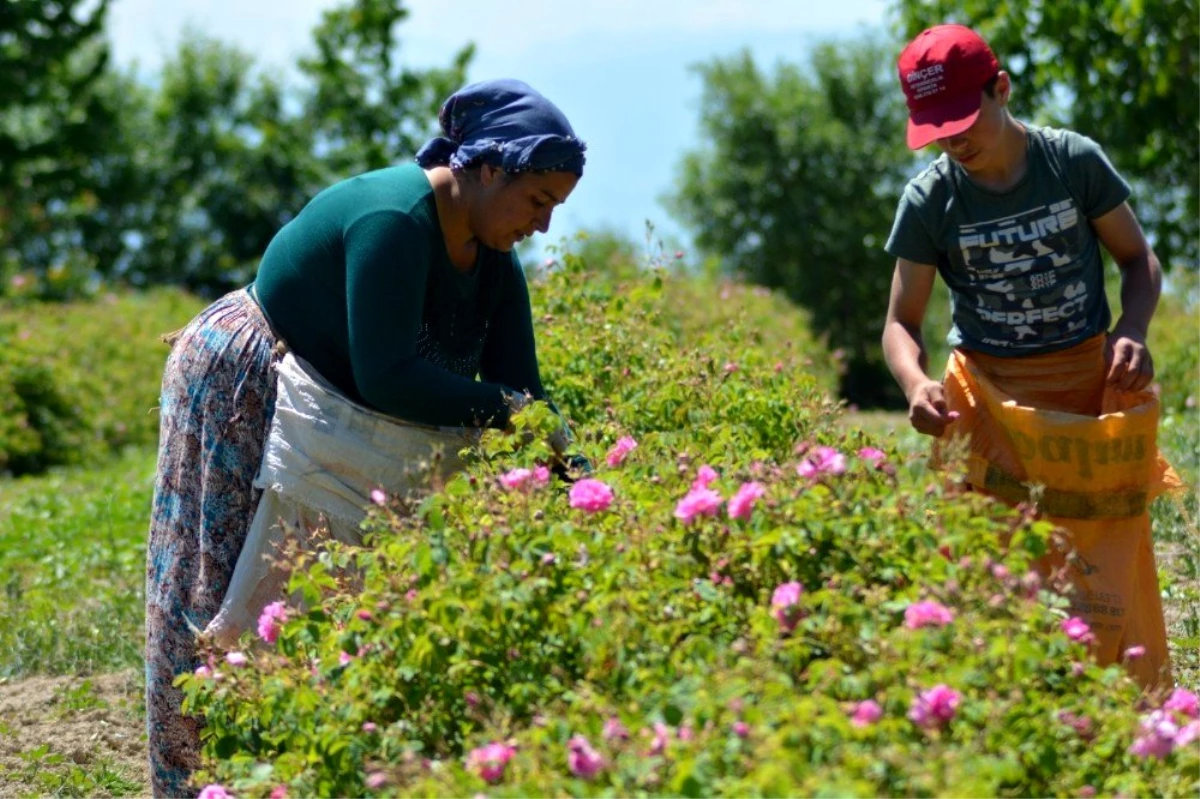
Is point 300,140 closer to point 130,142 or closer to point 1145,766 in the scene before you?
point 130,142

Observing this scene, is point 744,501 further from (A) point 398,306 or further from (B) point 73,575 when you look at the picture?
(B) point 73,575

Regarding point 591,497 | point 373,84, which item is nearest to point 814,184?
point 373,84

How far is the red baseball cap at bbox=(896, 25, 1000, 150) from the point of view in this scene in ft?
11.9

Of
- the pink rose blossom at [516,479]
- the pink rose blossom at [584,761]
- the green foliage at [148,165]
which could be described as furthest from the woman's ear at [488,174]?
the green foliage at [148,165]

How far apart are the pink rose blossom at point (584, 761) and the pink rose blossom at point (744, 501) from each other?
0.60m

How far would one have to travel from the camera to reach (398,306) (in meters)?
3.54

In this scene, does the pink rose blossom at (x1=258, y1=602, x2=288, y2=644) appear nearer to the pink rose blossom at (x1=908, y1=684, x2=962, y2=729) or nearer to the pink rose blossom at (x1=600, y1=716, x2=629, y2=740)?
the pink rose blossom at (x1=600, y1=716, x2=629, y2=740)

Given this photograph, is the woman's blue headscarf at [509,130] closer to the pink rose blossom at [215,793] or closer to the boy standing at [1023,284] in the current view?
the boy standing at [1023,284]

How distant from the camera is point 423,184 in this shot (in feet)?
12.0

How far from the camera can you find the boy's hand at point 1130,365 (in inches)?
143

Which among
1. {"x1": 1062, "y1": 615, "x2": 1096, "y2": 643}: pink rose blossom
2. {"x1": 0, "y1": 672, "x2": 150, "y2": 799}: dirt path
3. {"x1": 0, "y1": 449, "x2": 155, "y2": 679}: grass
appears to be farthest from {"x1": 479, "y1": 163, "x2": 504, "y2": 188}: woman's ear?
{"x1": 0, "y1": 449, "x2": 155, "y2": 679}: grass

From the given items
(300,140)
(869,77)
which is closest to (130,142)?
(300,140)

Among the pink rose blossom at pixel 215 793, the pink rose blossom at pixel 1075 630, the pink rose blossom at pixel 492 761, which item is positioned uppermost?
the pink rose blossom at pixel 492 761

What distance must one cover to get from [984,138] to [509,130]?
944 mm
